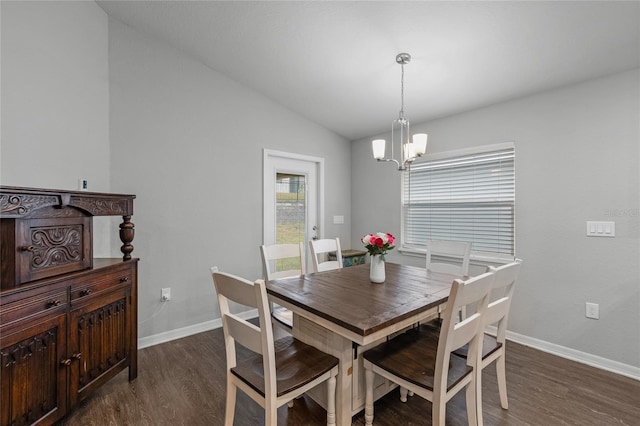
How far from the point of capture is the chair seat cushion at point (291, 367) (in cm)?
141

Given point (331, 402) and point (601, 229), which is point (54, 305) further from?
point (601, 229)

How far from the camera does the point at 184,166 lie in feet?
9.91

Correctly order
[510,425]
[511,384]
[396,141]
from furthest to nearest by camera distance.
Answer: [396,141], [511,384], [510,425]

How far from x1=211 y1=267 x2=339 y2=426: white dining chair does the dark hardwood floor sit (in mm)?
426

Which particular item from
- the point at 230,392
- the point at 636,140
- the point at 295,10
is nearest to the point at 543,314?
the point at 636,140

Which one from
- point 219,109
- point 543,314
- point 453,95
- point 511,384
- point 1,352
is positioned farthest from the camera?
point 219,109

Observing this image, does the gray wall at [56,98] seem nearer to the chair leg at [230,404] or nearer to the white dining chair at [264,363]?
the white dining chair at [264,363]

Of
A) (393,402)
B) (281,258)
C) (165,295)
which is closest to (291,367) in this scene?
(393,402)

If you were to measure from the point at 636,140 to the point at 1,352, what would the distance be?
4.15 metres

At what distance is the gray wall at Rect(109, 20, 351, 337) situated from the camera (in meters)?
2.73

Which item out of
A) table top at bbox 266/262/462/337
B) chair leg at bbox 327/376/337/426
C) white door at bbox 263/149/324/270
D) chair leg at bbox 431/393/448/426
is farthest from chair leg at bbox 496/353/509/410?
white door at bbox 263/149/324/270

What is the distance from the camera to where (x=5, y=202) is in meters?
1.35

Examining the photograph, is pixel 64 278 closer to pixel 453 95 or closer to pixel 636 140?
pixel 453 95

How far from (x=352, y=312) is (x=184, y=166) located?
240cm
